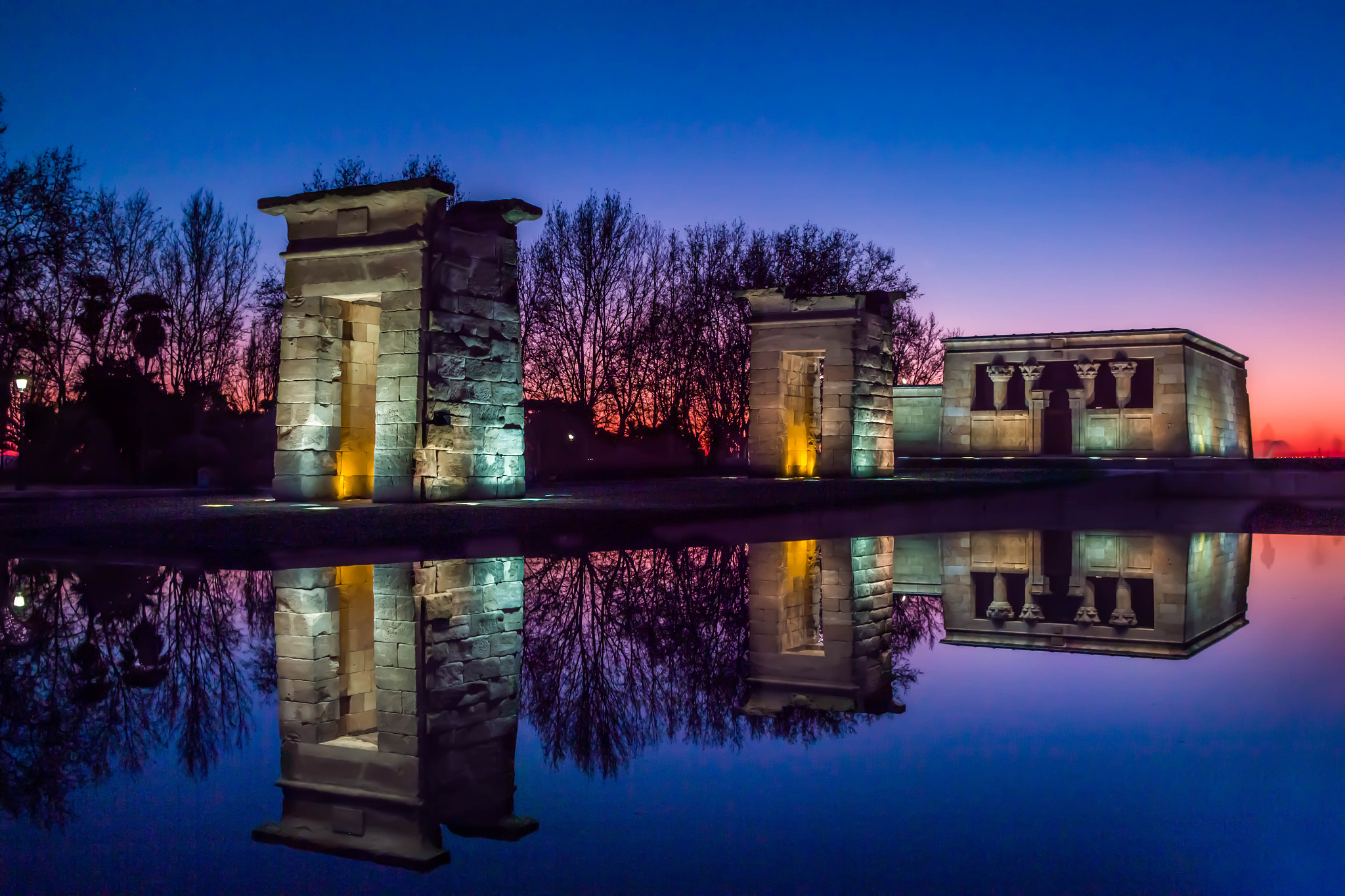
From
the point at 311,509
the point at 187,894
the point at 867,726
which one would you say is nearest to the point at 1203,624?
the point at 867,726

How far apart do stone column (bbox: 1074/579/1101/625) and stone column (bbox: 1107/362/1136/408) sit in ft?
111

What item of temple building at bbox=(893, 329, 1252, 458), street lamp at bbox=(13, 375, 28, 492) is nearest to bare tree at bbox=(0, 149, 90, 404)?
street lamp at bbox=(13, 375, 28, 492)

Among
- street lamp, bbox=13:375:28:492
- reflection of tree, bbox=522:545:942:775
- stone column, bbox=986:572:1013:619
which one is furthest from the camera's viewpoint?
street lamp, bbox=13:375:28:492

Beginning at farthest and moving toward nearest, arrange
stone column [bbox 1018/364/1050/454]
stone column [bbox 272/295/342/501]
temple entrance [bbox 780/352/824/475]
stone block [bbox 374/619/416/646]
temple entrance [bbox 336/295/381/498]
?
stone column [bbox 1018/364/1050/454]
temple entrance [bbox 780/352/824/475]
temple entrance [bbox 336/295/381/498]
stone column [bbox 272/295/342/501]
stone block [bbox 374/619/416/646]

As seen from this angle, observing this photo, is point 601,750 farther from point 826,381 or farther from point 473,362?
point 826,381

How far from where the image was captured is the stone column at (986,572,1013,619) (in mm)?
6750

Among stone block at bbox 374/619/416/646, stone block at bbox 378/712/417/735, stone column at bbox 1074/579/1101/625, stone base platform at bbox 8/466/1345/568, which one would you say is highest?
stone base platform at bbox 8/466/1345/568

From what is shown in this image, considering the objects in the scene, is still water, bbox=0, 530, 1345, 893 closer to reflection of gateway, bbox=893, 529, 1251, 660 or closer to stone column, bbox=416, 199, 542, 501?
reflection of gateway, bbox=893, 529, 1251, 660

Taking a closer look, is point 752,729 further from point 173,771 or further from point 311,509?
point 311,509

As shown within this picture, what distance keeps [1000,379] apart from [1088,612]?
36.1m

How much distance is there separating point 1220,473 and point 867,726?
23.5 m

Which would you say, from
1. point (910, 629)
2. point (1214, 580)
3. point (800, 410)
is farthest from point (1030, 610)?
point (800, 410)

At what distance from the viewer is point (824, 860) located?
98.3 inches

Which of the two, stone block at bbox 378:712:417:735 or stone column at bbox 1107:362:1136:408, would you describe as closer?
stone block at bbox 378:712:417:735
